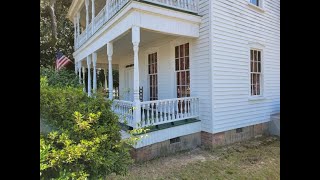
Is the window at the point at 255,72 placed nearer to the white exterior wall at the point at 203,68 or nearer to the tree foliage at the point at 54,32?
the white exterior wall at the point at 203,68

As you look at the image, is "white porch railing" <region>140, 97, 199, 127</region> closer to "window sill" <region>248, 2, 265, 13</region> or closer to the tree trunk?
"window sill" <region>248, 2, 265, 13</region>

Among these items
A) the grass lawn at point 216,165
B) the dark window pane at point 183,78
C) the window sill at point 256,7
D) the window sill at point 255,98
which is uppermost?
the window sill at point 256,7

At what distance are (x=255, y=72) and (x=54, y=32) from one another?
16.2 metres

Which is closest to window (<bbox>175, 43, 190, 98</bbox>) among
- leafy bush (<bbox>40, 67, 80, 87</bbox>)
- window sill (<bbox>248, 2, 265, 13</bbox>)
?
window sill (<bbox>248, 2, 265, 13</bbox>)

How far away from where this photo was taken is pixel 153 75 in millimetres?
8977

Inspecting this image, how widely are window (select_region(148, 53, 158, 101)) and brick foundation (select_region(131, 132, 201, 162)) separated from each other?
2.84m

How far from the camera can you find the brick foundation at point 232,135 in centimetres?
641

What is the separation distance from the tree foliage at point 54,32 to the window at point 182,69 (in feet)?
39.1

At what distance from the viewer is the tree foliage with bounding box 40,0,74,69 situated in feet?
55.4

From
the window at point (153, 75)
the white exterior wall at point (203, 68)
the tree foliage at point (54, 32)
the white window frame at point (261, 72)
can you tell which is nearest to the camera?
the white exterior wall at point (203, 68)

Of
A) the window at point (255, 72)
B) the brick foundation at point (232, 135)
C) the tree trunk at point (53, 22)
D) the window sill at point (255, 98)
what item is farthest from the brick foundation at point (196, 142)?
the tree trunk at point (53, 22)
